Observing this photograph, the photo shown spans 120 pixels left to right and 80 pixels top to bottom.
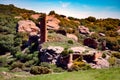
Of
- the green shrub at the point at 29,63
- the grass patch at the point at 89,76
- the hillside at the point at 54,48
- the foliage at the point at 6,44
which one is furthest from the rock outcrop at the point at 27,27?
the grass patch at the point at 89,76

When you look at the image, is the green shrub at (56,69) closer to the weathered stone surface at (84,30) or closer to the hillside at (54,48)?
the hillside at (54,48)

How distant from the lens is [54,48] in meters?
46.6

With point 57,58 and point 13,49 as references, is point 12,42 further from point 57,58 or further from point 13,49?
point 57,58

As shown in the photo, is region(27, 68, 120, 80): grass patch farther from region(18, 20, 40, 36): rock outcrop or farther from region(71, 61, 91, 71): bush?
region(18, 20, 40, 36): rock outcrop

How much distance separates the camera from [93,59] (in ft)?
143

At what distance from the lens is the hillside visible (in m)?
42.7

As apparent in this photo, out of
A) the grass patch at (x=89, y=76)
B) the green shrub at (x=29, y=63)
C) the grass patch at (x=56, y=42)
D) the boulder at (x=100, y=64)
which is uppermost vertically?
the grass patch at (x=89, y=76)

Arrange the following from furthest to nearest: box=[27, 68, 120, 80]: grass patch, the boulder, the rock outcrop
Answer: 1. the rock outcrop
2. the boulder
3. box=[27, 68, 120, 80]: grass patch

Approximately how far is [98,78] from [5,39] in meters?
48.8

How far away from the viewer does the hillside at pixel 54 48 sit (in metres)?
42.7

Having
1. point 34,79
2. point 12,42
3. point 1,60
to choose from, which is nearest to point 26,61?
point 1,60

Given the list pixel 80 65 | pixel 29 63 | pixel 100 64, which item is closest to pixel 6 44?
pixel 29 63

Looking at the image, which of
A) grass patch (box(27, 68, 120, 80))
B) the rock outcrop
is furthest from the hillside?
grass patch (box(27, 68, 120, 80))

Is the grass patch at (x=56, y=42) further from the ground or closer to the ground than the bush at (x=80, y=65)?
further from the ground
